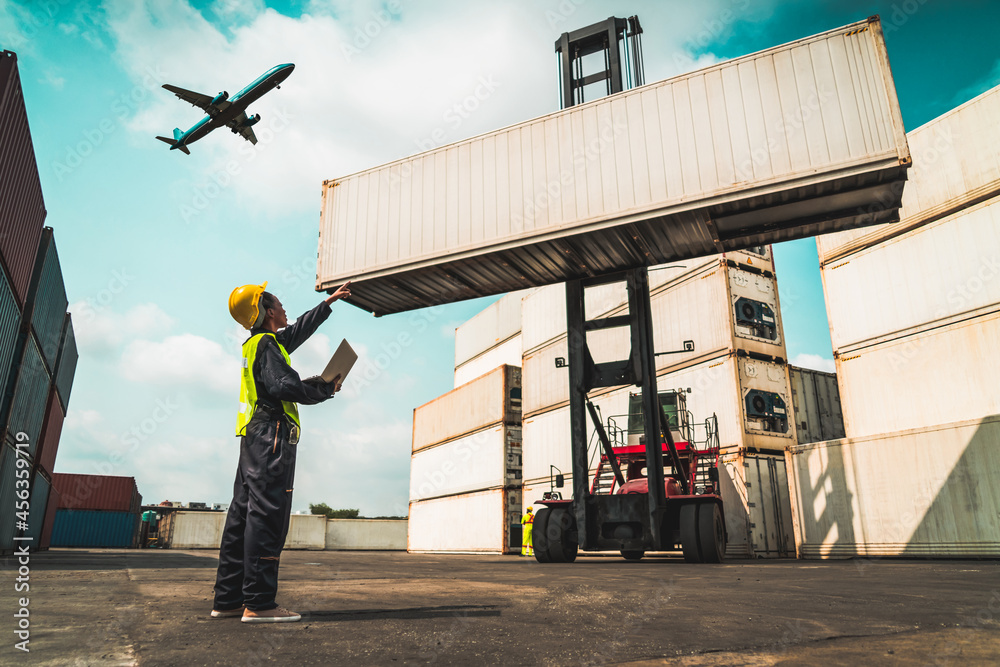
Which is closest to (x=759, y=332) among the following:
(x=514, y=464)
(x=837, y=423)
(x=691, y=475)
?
(x=837, y=423)

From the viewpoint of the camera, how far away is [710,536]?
30.2 feet

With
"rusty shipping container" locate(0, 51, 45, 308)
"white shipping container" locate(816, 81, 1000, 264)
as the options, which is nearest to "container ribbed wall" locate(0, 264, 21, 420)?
"rusty shipping container" locate(0, 51, 45, 308)

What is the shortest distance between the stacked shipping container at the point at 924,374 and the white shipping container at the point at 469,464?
35.7ft

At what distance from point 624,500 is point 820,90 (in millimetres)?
6837

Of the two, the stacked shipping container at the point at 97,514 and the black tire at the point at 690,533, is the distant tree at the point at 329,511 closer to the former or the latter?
the stacked shipping container at the point at 97,514

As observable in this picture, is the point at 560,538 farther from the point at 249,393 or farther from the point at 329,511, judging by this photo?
the point at 329,511

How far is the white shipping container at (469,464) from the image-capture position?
877 inches

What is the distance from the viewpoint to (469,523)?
78.1 feet

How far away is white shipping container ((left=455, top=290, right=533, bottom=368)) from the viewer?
89.6ft

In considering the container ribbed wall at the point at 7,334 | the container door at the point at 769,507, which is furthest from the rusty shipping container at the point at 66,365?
the container door at the point at 769,507

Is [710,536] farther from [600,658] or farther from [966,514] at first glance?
[600,658]

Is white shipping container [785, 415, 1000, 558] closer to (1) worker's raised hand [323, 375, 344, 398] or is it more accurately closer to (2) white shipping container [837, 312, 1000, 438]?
(2) white shipping container [837, 312, 1000, 438]

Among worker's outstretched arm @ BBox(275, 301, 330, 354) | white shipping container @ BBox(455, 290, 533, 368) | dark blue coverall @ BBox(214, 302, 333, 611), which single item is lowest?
dark blue coverall @ BBox(214, 302, 333, 611)

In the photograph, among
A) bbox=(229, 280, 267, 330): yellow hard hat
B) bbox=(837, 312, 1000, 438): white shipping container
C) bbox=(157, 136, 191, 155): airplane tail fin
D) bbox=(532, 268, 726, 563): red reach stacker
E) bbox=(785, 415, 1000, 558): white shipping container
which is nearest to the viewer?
bbox=(229, 280, 267, 330): yellow hard hat
